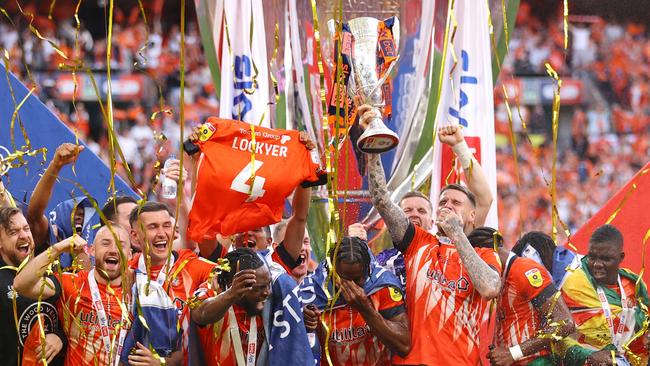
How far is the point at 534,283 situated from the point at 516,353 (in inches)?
11.5

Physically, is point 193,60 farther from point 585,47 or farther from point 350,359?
point 350,359

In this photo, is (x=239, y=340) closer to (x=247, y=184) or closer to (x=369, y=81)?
(x=247, y=184)

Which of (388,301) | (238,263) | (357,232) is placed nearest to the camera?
(238,263)

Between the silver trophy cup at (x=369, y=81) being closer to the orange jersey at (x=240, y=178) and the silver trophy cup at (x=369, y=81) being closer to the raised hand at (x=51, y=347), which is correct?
the orange jersey at (x=240, y=178)

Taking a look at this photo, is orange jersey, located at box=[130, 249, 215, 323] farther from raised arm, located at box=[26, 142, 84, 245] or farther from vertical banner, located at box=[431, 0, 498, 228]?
vertical banner, located at box=[431, 0, 498, 228]

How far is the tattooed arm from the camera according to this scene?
502 centimetres

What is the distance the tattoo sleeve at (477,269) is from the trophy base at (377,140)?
16.5 inches

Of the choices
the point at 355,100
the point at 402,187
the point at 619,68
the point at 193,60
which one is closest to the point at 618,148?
the point at 619,68

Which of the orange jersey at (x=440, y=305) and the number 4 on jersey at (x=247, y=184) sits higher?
the number 4 on jersey at (x=247, y=184)

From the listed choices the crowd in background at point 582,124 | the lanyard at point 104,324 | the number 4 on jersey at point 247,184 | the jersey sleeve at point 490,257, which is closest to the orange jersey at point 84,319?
the lanyard at point 104,324

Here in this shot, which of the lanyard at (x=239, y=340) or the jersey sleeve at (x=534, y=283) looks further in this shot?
the jersey sleeve at (x=534, y=283)

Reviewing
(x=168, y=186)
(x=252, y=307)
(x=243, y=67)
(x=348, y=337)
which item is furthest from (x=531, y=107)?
(x=252, y=307)

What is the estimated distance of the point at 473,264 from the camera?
5.04m

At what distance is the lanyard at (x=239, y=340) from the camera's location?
494 centimetres
